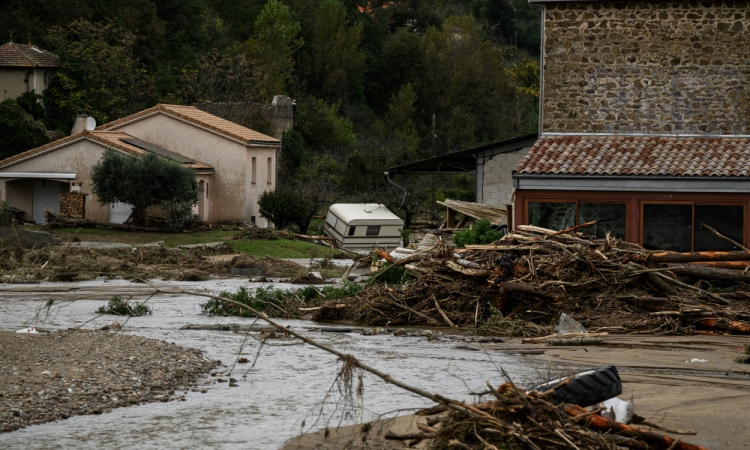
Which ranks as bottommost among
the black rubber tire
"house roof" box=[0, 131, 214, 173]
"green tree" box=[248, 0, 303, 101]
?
the black rubber tire

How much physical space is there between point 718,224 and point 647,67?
15.1 ft

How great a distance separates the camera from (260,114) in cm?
6519

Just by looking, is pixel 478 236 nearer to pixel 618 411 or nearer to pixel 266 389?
pixel 266 389

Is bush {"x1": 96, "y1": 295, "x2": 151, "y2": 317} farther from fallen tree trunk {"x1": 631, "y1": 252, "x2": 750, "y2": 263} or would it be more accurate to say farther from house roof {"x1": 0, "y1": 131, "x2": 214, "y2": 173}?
house roof {"x1": 0, "y1": 131, "x2": 214, "y2": 173}

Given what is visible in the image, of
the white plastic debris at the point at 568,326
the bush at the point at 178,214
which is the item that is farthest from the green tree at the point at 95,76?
the white plastic debris at the point at 568,326

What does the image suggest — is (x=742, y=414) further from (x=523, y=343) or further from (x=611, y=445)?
(x=523, y=343)

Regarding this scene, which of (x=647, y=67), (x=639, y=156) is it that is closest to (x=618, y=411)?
(x=639, y=156)

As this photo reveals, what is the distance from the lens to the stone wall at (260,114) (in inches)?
2534

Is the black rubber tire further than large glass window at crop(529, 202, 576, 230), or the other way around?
large glass window at crop(529, 202, 576, 230)

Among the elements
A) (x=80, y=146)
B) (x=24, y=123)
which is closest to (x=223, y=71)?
(x=24, y=123)

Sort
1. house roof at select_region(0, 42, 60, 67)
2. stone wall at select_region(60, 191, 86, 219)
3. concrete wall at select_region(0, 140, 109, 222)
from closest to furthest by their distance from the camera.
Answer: stone wall at select_region(60, 191, 86, 219), concrete wall at select_region(0, 140, 109, 222), house roof at select_region(0, 42, 60, 67)

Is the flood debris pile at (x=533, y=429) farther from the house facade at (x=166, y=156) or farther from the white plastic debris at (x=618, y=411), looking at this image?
the house facade at (x=166, y=156)

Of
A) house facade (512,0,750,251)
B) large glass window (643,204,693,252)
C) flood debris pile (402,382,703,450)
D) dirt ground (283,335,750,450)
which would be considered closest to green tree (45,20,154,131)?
house facade (512,0,750,251)

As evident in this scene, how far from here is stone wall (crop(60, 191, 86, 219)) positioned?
4694cm
